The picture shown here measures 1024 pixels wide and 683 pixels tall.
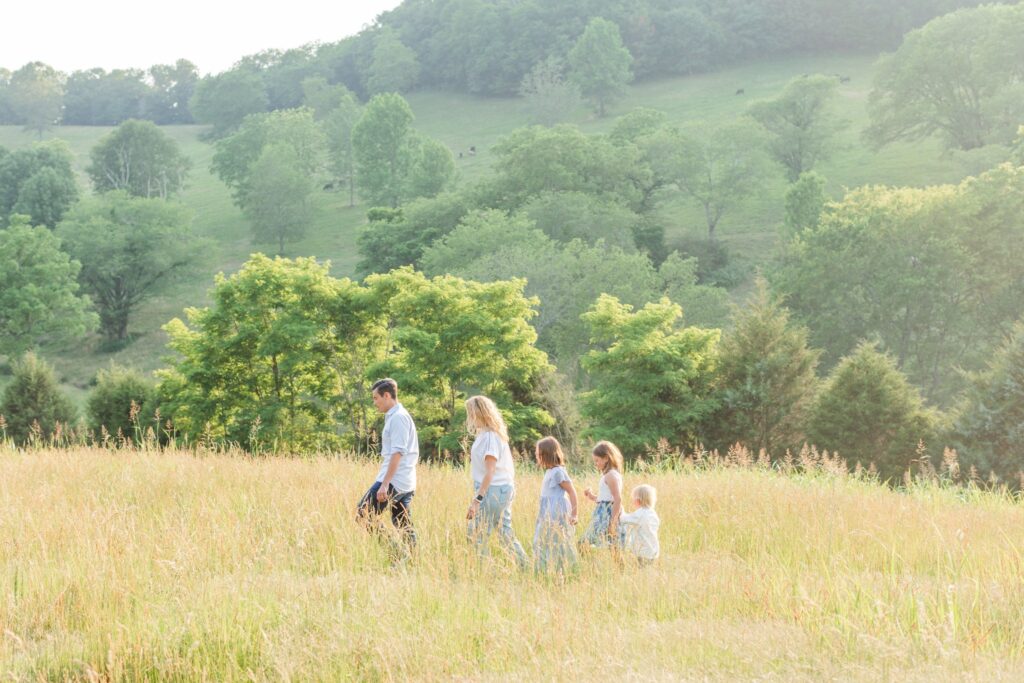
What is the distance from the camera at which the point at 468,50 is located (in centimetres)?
12338

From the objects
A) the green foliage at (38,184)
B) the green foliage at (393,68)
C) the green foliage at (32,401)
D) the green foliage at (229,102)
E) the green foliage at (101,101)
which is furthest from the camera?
the green foliage at (101,101)

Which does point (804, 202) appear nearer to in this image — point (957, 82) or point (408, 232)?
point (957, 82)

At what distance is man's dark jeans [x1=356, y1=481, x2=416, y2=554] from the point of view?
7777 mm

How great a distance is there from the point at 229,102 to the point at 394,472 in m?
126

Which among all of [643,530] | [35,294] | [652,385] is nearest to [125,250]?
[35,294]

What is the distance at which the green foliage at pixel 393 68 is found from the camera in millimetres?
125812

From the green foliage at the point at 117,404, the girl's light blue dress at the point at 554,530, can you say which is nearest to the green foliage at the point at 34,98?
the green foliage at the point at 117,404

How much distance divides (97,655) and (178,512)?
3827 millimetres

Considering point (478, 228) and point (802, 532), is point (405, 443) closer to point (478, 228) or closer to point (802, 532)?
point (802, 532)

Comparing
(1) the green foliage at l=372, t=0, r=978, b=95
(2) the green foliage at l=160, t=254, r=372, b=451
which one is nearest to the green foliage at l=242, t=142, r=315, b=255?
(1) the green foliage at l=372, t=0, r=978, b=95

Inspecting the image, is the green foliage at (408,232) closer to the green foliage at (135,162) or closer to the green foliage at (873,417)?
the green foliage at (135,162)

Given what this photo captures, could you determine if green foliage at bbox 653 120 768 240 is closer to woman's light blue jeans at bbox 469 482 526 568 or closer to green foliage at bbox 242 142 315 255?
green foliage at bbox 242 142 315 255

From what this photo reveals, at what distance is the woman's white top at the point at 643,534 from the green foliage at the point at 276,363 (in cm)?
2607

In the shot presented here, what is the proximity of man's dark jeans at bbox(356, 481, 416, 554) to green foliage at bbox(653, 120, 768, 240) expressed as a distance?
63.2m
